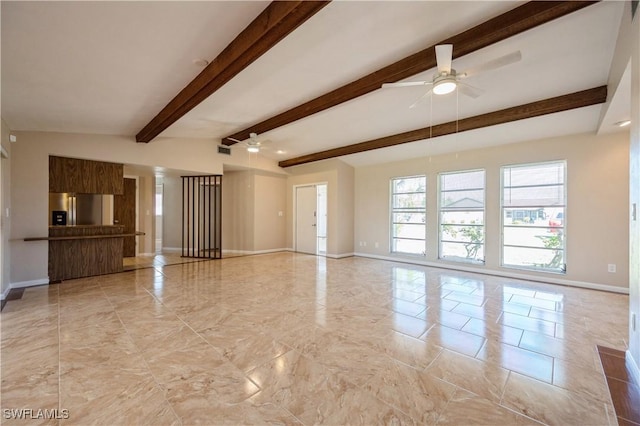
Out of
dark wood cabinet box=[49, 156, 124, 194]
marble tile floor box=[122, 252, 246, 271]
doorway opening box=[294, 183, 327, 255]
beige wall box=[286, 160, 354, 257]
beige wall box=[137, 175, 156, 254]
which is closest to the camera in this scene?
dark wood cabinet box=[49, 156, 124, 194]

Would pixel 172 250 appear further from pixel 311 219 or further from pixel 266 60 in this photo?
pixel 266 60

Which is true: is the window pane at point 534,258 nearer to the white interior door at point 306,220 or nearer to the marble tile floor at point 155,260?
the white interior door at point 306,220

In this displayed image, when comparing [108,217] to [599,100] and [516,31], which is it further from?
[599,100]

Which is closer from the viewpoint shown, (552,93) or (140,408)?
(140,408)

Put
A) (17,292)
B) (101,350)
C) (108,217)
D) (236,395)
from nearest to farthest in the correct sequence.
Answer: (236,395) < (101,350) < (17,292) < (108,217)

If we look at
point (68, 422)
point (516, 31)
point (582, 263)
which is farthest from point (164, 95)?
point (582, 263)

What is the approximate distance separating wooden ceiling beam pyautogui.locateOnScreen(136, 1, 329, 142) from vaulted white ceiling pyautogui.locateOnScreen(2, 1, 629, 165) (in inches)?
3.0

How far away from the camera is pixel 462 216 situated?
612 centimetres

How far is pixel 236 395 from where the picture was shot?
183 cm

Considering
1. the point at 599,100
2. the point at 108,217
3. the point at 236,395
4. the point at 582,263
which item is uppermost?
the point at 599,100

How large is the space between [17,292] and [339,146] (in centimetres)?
669

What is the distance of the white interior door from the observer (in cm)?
835

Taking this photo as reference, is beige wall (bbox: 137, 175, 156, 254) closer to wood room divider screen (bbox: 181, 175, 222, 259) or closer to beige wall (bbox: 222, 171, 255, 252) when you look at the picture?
wood room divider screen (bbox: 181, 175, 222, 259)

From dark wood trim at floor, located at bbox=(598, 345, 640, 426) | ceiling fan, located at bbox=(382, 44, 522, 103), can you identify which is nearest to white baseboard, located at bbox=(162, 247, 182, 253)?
ceiling fan, located at bbox=(382, 44, 522, 103)
